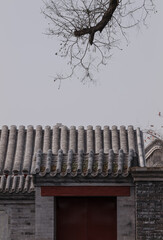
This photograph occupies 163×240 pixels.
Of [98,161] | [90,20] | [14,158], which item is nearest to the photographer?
[90,20]

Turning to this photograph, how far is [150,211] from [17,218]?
12.9 ft

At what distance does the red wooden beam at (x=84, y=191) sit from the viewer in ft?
34.7

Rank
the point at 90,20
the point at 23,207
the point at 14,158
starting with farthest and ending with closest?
the point at 14,158, the point at 23,207, the point at 90,20

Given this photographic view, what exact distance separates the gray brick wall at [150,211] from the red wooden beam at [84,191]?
0.44 metres

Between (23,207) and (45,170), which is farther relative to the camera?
(23,207)

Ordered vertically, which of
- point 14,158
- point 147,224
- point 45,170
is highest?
point 14,158

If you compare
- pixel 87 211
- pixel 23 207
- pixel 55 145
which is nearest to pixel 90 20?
pixel 87 211

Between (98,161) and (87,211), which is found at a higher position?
(98,161)

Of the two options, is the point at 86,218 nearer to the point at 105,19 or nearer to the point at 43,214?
the point at 43,214

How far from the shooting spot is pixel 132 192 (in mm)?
10547

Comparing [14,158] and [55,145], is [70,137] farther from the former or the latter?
[14,158]

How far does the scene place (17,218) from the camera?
43.9ft

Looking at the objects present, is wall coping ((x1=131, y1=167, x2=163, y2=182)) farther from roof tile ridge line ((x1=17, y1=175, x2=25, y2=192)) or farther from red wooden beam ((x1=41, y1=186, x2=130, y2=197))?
roof tile ridge line ((x1=17, y1=175, x2=25, y2=192))

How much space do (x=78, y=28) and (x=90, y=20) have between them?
0.73ft
